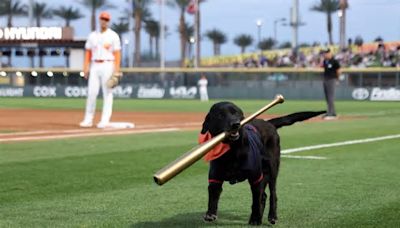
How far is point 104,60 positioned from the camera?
13945 millimetres

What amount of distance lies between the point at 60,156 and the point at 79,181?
2.22m

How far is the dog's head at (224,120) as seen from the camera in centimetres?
446

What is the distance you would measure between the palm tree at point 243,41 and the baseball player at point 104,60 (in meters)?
95.4

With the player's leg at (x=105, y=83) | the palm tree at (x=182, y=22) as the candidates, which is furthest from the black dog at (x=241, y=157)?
the palm tree at (x=182, y=22)

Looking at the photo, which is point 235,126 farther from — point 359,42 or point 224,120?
point 359,42

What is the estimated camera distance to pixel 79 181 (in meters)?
7.04

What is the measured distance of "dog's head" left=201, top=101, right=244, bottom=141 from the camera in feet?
14.6

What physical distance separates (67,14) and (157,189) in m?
73.0

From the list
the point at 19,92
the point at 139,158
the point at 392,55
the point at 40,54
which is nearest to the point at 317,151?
the point at 139,158

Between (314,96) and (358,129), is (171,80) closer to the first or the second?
(314,96)

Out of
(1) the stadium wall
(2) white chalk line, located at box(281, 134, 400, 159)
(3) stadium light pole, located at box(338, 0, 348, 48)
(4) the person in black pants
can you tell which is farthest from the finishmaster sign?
(2) white chalk line, located at box(281, 134, 400, 159)

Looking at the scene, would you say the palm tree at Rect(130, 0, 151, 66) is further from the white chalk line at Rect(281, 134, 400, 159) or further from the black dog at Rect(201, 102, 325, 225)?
the black dog at Rect(201, 102, 325, 225)

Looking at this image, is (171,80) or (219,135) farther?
(171,80)

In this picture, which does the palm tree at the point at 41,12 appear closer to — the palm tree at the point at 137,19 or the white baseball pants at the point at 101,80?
the palm tree at the point at 137,19
